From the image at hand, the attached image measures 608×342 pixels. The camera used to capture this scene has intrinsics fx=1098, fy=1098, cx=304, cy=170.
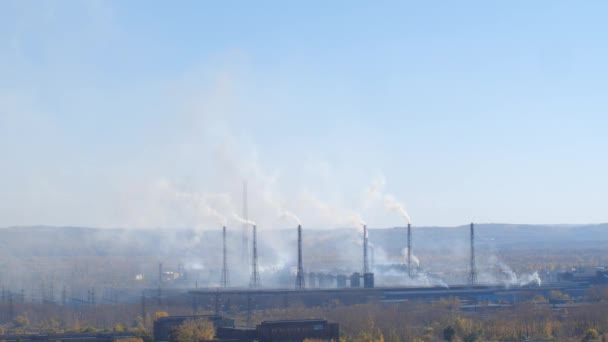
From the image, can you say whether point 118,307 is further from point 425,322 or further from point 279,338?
point 279,338

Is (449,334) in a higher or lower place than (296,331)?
lower

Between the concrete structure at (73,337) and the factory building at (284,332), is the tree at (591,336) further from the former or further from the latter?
the concrete structure at (73,337)

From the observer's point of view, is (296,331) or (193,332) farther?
(193,332)

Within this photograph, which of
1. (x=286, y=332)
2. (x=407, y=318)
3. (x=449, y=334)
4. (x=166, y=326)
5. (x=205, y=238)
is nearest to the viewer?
(x=286, y=332)

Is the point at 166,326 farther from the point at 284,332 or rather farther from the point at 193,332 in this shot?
the point at 284,332

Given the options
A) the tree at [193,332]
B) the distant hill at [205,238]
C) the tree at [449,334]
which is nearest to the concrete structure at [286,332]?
the tree at [193,332]

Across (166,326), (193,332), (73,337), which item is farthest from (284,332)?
(73,337)

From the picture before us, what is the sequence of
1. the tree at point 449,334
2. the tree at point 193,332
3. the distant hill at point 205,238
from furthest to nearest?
the distant hill at point 205,238, the tree at point 449,334, the tree at point 193,332

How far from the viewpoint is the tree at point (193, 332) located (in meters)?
34.2

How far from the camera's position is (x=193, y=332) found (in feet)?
114

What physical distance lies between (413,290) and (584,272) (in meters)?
17.5

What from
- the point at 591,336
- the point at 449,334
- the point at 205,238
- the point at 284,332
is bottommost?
the point at 591,336

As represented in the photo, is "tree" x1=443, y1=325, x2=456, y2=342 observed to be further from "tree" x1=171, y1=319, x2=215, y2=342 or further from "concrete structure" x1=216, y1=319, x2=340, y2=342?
"tree" x1=171, y1=319, x2=215, y2=342

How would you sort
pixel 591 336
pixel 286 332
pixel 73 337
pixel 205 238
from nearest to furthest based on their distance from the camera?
pixel 286 332 < pixel 591 336 < pixel 73 337 < pixel 205 238
